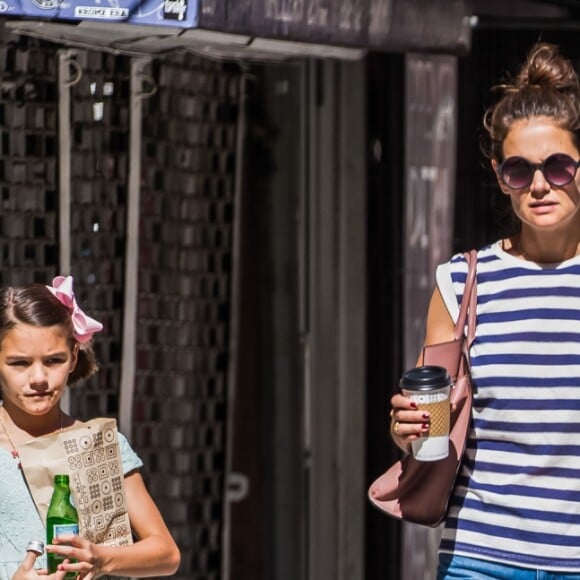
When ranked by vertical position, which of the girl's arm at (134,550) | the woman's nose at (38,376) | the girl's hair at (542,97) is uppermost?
the girl's hair at (542,97)

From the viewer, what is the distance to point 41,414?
373 centimetres

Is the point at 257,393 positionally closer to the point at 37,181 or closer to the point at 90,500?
the point at 37,181

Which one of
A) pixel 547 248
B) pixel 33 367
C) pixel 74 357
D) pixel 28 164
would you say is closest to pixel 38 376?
pixel 33 367

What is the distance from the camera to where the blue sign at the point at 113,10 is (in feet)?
15.1

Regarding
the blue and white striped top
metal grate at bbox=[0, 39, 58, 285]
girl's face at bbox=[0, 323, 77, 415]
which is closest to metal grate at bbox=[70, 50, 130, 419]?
metal grate at bbox=[0, 39, 58, 285]

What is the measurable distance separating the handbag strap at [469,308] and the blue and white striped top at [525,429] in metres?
0.02

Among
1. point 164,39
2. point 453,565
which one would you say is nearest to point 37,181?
point 164,39

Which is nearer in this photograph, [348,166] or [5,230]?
[5,230]

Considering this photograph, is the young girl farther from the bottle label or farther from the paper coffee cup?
the paper coffee cup

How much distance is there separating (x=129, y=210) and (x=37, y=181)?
423 mm

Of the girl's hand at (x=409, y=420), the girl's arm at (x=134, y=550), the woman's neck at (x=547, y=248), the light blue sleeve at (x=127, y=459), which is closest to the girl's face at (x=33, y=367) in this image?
the light blue sleeve at (x=127, y=459)

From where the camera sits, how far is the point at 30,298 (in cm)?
376

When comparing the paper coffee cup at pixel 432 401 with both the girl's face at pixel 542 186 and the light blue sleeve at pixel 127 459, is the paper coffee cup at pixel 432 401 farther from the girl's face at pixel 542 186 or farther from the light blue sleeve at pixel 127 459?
the light blue sleeve at pixel 127 459

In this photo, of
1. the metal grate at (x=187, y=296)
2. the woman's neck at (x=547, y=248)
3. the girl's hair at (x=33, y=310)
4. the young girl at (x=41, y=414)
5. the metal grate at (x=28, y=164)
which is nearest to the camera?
the young girl at (x=41, y=414)
